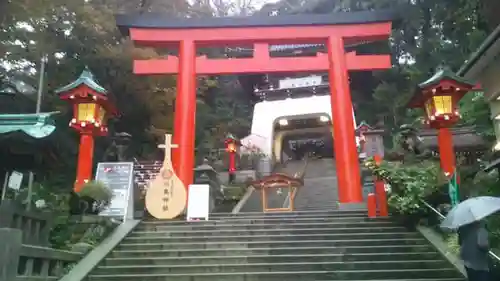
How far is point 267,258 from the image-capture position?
8.29 m

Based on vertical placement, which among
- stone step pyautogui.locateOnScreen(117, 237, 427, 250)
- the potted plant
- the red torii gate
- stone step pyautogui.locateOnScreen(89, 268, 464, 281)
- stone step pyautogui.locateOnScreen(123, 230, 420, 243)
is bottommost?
stone step pyautogui.locateOnScreen(89, 268, 464, 281)

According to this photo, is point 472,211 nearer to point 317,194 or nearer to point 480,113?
point 480,113

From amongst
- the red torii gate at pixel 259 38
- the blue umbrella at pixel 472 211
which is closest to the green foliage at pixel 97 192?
the red torii gate at pixel 259 38

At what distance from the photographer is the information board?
35.1 feet

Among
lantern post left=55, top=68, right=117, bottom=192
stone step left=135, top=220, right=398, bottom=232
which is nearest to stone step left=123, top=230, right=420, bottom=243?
stone step left=135, top=220, right=398, bottom=232

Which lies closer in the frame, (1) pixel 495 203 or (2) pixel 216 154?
(1) pixel 495 203

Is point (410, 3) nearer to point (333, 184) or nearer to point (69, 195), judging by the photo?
point (333, 184)

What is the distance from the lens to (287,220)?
10.5 m

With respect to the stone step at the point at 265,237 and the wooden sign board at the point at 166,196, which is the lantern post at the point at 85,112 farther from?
the stone step at the point at 265,237

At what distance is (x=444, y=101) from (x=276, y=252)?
684 centimetres

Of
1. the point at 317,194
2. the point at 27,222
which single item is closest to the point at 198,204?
the point at 27,222

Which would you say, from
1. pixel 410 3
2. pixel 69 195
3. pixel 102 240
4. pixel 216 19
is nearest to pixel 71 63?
pixel 216 19

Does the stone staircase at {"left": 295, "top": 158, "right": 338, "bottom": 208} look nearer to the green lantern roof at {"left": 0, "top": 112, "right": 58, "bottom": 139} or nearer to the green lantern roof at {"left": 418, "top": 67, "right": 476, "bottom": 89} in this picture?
the green lantern roof at {"left": 418, "top": 67, "right": 476, "bottom": 89}

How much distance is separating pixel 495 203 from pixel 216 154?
18.6m
